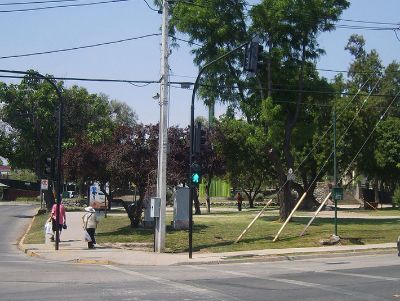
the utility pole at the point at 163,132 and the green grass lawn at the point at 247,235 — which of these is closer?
the utility pole at the point at 163,132

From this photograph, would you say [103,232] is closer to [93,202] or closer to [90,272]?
[93,202]

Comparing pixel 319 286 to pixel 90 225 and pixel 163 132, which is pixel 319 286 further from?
pixel 90 225

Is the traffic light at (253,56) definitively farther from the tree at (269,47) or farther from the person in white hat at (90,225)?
the tree at (269,47)

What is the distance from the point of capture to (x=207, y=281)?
528 inches

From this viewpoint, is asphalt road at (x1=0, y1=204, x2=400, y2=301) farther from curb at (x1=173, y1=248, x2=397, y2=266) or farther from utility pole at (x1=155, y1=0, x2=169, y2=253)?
utility pole at (x1=155, y1=0, x2=169, y2=253)

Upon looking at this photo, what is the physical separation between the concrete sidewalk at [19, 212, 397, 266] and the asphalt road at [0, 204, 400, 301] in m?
0.89

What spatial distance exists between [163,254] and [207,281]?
23.7ft

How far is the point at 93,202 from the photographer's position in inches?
1485

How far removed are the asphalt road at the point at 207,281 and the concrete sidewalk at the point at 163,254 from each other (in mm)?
893

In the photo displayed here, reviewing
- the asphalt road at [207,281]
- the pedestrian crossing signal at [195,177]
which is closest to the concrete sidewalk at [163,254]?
the asphalt road at [207,281]

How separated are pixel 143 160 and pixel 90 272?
1104cm

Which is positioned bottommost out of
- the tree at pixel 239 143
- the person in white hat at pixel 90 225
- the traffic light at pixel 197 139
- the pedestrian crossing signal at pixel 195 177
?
the person in white hat at pixel 90 225

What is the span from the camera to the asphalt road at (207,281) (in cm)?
1096

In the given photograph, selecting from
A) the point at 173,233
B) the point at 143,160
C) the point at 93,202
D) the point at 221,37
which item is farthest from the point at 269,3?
the point at 93,202
